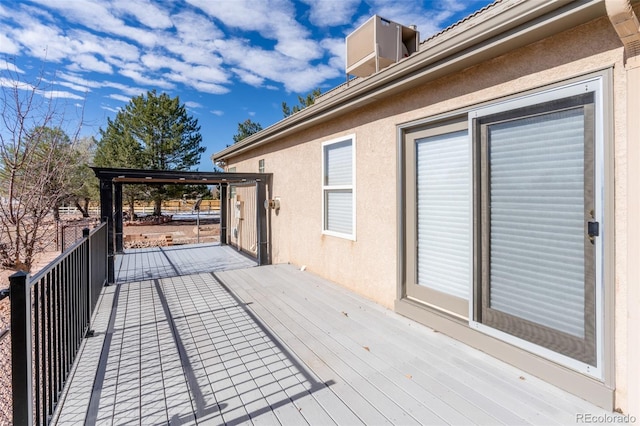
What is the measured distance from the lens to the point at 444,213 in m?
3.54

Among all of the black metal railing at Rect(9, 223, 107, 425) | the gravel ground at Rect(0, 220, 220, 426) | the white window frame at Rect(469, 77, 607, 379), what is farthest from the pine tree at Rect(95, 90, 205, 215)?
the white window frame at Rect(469, 77, 607, 379)

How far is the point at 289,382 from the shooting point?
2.55 m

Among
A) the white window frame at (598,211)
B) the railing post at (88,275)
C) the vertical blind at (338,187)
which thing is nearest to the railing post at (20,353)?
the railing post at (88,275)

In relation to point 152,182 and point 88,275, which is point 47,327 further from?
point 152,182

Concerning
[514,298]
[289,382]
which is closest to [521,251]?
[514,298]

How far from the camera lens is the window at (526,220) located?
7.47 ft

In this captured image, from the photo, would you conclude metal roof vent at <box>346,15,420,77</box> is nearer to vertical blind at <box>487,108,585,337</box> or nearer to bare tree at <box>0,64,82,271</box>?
vertical blind at <box>487,108,585,337</box>

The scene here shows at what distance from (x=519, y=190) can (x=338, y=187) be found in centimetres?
298

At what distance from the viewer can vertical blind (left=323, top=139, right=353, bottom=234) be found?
16.8 ft

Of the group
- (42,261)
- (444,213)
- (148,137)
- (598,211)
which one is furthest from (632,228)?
(148,137)

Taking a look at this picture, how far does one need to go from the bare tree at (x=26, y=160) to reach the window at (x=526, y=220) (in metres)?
5.73

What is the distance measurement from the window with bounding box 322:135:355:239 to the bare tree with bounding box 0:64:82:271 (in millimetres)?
4269

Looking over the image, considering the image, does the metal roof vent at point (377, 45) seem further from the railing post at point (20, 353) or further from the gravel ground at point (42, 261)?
the gravel ground at point (42, 261)

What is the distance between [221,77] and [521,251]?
64.4 ft
